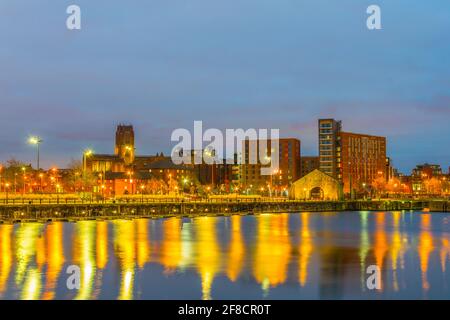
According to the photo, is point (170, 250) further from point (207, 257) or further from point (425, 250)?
point (425, 250)

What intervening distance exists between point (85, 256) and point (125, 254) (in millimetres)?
3545

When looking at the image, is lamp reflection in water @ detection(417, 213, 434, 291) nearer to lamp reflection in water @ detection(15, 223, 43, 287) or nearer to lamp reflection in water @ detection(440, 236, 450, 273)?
lamp reflection in water @ detection(440, 236, 450, 273)

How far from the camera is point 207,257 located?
50438 millimetres

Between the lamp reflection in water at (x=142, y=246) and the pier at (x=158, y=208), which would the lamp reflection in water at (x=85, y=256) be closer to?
the lamp reflection in water at (x=142, y=246)

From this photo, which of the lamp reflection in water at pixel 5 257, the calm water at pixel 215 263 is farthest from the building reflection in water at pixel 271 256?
the lamp reflection in water at pixel 5 257

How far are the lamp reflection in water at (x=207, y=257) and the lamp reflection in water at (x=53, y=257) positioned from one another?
355 inches

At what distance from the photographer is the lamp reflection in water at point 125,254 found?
35.1 metres

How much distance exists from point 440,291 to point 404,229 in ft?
181

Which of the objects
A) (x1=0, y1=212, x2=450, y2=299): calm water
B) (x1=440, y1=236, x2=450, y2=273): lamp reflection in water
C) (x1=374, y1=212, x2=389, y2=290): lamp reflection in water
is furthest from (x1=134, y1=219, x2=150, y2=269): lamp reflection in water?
(x1=440, y1=236, x2=450, y2=273): lamp reflection in water

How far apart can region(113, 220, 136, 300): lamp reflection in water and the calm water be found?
8cm

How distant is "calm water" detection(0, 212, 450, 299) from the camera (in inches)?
1379

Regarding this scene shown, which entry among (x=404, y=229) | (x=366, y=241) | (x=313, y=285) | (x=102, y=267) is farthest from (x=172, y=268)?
(x=404, y=229)
